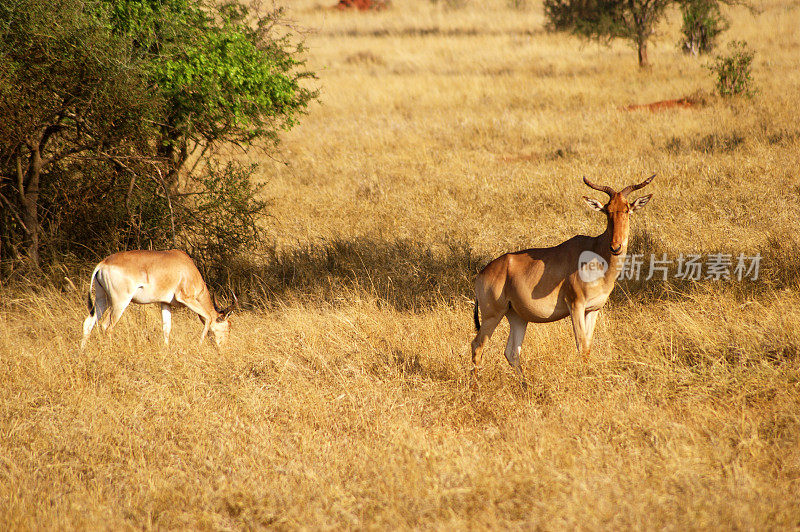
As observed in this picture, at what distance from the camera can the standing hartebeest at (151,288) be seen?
8.27 meters

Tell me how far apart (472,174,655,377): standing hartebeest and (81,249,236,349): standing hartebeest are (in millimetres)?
3501

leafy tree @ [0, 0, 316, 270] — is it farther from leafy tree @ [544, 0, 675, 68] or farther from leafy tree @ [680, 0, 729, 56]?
leafy tree @ [680, 0, 729, 56]

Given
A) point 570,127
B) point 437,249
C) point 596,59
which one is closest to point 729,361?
point 437,249

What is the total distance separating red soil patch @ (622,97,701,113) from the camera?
750 inches

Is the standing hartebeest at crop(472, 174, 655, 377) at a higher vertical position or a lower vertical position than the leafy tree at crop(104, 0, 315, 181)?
lower

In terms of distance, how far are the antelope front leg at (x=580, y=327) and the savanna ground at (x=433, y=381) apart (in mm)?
230

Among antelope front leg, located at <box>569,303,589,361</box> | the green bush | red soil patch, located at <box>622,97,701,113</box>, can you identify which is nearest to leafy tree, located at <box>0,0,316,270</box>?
antelope front leg, located at <box>569,303,589,361</box>

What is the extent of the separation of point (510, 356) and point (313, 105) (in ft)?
59.9

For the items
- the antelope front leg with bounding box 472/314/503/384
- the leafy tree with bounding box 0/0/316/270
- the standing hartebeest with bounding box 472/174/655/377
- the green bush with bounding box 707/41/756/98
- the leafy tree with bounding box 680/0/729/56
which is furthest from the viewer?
the leafy tree with bounding box 680/0/729/56

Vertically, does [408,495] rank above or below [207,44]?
below

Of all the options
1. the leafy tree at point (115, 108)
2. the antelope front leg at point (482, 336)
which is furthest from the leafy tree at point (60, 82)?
the antelope front leg at point (482, 336)

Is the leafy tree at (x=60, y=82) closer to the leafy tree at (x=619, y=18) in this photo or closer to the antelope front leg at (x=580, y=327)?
the antelope front leg at (x=580, y=327)

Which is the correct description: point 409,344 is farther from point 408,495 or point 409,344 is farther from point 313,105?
point 313,105

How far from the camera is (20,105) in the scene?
860 centimetres
